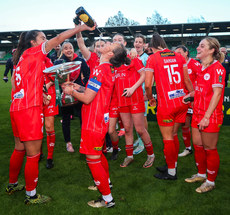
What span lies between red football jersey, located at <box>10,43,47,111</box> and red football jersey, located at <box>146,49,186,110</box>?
153 cm

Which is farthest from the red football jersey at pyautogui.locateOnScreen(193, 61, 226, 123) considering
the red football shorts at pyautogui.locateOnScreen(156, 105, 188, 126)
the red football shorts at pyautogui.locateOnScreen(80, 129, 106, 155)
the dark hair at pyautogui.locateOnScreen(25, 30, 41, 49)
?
the dark hair at pyautogui.locateOnScreen(25, 30, 41, 49)

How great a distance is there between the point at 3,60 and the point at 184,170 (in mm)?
48657

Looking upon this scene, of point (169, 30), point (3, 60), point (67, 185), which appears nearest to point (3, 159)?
point (67, 185)

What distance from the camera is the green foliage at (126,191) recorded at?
275 cm

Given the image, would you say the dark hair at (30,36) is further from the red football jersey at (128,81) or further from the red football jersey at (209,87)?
the red football jersey at (209,87)

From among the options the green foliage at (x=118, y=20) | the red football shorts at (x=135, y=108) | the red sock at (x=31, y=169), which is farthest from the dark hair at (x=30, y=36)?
the green foliage at (x=118, y=20)

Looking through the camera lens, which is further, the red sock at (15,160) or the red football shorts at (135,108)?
the red football shorts at (135,108)

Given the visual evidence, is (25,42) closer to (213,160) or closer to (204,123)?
(204,123)

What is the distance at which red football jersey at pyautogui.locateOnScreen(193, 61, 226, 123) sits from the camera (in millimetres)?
2771

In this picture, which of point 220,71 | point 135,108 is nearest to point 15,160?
point 135,108

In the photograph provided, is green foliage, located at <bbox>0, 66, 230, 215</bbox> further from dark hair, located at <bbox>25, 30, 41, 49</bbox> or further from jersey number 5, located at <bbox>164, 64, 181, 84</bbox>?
dark hair, located at <bbox>25, 30, 41, 49</bbox>

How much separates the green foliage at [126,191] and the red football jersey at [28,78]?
134 cm

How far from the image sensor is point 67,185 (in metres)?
3.40

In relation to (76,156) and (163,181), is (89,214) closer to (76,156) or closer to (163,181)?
(163,181)
